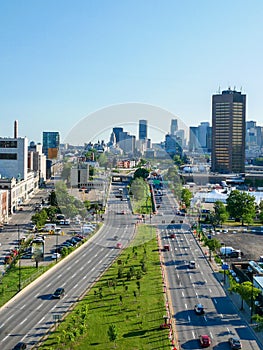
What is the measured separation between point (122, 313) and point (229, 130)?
113 ft

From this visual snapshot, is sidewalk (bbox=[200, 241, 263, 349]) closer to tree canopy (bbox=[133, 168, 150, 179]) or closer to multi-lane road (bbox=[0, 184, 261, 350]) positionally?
multi-lane road (bbox=[0, 184, 261, 350])

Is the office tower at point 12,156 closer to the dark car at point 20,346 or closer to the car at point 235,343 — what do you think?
the dark car at point 20,346

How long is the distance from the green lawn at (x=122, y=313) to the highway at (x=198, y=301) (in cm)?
34

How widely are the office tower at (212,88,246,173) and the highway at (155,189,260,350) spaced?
28.0 metres

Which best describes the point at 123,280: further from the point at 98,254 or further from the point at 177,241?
the point at 177,241

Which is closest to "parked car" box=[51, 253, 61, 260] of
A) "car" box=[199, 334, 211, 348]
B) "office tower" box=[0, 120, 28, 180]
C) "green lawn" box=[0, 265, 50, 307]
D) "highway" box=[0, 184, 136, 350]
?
"highway" box=[0, 184, 136, 350]

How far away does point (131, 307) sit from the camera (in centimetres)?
807

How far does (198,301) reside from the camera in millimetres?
8688

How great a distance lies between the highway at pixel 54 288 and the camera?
23.0ft

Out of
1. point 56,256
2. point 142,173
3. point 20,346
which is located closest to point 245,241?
point 142,173

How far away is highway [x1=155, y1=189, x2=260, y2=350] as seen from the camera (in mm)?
6973

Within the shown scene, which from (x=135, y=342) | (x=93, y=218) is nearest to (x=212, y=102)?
(x=93, y=218)

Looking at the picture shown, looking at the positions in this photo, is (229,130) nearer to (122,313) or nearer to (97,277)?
(97,277)

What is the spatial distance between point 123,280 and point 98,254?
8.71ft
